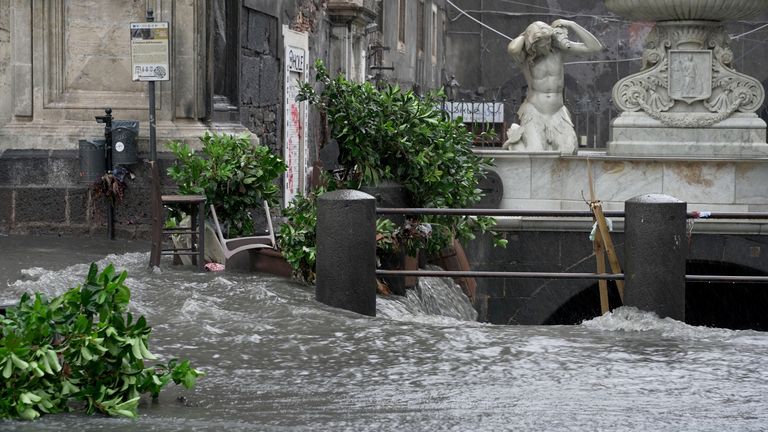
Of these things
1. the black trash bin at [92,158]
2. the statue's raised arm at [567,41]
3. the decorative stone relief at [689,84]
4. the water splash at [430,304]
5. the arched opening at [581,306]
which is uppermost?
the statue's raised arm at [567,41]

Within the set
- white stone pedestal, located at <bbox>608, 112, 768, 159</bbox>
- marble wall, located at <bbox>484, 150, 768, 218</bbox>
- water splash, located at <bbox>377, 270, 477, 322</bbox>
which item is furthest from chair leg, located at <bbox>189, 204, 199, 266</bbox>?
white stone pedestal, located at <bbox>608, 112, 768, 159</bbox>

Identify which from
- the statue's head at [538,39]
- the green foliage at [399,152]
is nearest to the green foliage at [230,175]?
the green foliage at [399,152]

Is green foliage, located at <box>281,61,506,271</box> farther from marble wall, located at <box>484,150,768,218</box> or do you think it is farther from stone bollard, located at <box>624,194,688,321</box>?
marble wall, located at <box>484,150,768,218</box>

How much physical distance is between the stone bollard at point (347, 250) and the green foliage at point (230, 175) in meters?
1.98

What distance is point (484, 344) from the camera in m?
8.56

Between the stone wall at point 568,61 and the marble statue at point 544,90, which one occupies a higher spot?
the stone wall at point 568,61

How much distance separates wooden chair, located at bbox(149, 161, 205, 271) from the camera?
10.9m

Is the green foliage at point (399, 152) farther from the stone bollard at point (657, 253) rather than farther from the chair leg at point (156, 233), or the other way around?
the stone bollard at point (657, 253)

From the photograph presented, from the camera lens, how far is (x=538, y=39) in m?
17.1

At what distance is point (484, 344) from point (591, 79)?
118 ft

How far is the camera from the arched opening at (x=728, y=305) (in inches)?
666

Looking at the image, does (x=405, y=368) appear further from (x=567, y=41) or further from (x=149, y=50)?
(x=567, y=41)

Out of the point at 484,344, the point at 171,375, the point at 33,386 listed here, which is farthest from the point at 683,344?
the point at 33,386

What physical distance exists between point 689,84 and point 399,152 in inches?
234
